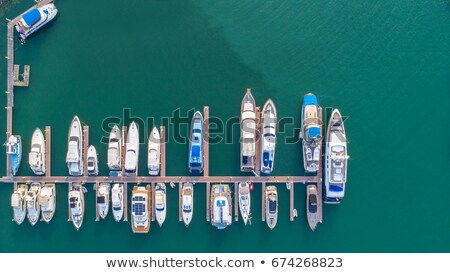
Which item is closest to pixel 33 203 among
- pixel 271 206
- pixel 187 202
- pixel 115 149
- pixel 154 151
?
pixel 115 149

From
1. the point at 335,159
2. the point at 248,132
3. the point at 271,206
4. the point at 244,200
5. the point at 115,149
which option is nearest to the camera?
the point at 335,159

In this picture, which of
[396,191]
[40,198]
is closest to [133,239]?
[40,198]

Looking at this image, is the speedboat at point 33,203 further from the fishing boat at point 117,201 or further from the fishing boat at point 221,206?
the fishing boat at point 221,206

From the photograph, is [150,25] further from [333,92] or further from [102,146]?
[333,92]

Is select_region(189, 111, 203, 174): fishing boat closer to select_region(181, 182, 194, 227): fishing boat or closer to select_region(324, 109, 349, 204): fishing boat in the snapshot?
select_region(181, 182, 194, 227): fishing boat

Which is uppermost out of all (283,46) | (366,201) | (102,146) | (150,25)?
(150,25)

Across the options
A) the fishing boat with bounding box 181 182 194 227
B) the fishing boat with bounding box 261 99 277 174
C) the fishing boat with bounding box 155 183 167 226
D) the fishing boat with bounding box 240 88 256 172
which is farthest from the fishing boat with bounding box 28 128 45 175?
the fishing boat with bounding box 261 99 277 174

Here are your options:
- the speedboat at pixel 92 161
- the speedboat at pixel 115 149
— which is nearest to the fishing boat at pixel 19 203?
the speedboat at pixel 92 161

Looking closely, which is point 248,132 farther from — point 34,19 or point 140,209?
point 34,19
